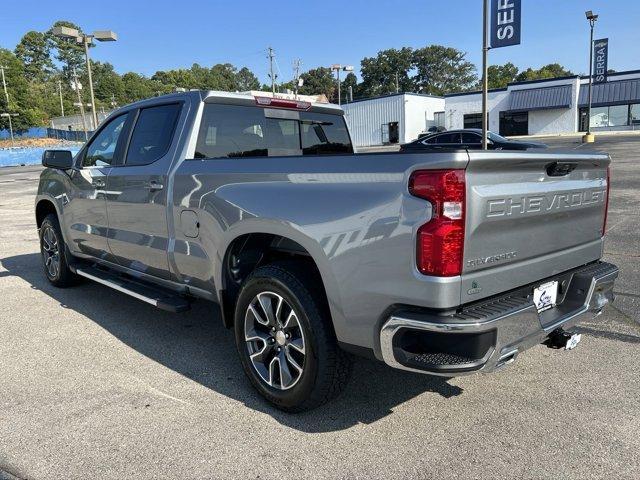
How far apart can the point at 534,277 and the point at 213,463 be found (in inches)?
77.9

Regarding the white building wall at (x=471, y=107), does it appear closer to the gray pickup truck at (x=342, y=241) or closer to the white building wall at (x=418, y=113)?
the white building wall at (x=418, y=113)

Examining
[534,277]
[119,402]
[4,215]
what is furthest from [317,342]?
[4,215]

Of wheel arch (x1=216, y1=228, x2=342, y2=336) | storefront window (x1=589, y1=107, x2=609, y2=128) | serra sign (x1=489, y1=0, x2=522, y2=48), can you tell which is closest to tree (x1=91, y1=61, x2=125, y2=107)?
storefront window (x1=589, y1=107, x2=609, y2=128)

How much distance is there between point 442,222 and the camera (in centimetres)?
237

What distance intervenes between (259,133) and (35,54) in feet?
500

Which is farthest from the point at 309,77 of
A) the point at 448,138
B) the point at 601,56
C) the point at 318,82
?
the point at 448,138

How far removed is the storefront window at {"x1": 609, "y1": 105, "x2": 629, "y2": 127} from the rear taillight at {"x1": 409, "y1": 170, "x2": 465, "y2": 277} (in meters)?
54.5

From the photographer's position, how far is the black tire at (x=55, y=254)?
5855 mm

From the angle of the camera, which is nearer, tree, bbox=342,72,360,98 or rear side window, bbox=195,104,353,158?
Answer: rear side window, bbox=195,104,353,158

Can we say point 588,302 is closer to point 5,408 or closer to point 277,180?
point 277,180

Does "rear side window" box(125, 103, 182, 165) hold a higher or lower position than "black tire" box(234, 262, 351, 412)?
higher

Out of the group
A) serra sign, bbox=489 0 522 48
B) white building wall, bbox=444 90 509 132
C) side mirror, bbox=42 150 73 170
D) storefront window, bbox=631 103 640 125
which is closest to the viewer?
side mirror, bbox=42 150 73 170

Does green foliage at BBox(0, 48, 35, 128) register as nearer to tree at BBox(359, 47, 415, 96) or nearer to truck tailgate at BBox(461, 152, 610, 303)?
tree at BBox(359, 47, 415, 96)

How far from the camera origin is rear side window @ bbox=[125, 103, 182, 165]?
4082 mm
